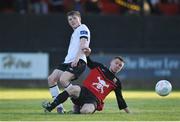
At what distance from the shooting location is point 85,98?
14906mm

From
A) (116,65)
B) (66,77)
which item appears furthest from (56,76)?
(116,65)

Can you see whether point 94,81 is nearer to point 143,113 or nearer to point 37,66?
point 143,113

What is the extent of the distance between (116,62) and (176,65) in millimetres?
13415

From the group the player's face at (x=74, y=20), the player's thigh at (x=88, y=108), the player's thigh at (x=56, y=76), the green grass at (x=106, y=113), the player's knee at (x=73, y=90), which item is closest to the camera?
the green grass at (x=106, y=113)

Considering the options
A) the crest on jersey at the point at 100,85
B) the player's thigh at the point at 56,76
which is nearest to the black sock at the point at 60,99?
the crest on jersey at the point at 100,85

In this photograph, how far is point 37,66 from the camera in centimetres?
2736

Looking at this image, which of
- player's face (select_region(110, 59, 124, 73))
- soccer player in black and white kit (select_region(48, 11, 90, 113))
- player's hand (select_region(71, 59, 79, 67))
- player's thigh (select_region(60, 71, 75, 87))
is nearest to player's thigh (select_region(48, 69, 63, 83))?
soccer player in black and white kit (select_region(48, 11, 90, 113))

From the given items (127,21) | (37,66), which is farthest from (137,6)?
(37,66)

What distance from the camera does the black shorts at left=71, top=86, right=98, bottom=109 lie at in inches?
587

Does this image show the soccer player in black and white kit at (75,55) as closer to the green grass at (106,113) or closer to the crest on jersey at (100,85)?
the crest on jersey at (100,85)

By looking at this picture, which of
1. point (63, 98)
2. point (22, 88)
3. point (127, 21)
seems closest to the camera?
point (63, 98)

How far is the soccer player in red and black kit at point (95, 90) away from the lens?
14.8 meters

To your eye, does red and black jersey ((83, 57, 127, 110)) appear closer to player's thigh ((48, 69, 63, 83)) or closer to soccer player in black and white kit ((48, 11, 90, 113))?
soccer player in black and white kit ((48, 11, 90, 113))

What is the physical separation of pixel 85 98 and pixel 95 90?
12.6 inches
